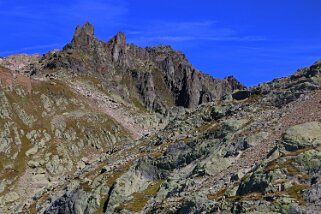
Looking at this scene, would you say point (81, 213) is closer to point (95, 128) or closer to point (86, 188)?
point (86, 188)

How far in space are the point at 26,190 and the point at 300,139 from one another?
97.0 metres

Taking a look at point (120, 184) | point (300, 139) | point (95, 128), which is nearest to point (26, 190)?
point (95, 128)

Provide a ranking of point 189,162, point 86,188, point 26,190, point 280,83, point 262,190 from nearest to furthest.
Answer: point 262,190
point 189,162
point 86,188
point 280,83
point 26,190

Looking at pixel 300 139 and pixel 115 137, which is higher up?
pixel 115 137

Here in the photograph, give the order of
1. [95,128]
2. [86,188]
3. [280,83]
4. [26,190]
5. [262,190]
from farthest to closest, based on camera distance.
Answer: [95,128]
[26,190]
[280,83]
[86,188]
[262,190]

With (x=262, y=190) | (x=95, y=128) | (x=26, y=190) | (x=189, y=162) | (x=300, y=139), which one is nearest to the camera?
(x=262, y=190)

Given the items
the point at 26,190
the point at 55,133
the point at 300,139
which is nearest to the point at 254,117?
the point at 300,139

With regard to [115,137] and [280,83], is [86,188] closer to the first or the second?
[280,83]

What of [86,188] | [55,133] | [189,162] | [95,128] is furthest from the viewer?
[95,128]

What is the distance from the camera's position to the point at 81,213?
7969 cm

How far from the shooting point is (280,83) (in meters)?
93.9

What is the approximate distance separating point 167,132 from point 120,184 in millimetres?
22872

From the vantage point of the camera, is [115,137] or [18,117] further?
[115,137]

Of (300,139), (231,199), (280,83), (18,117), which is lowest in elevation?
(231,199)
